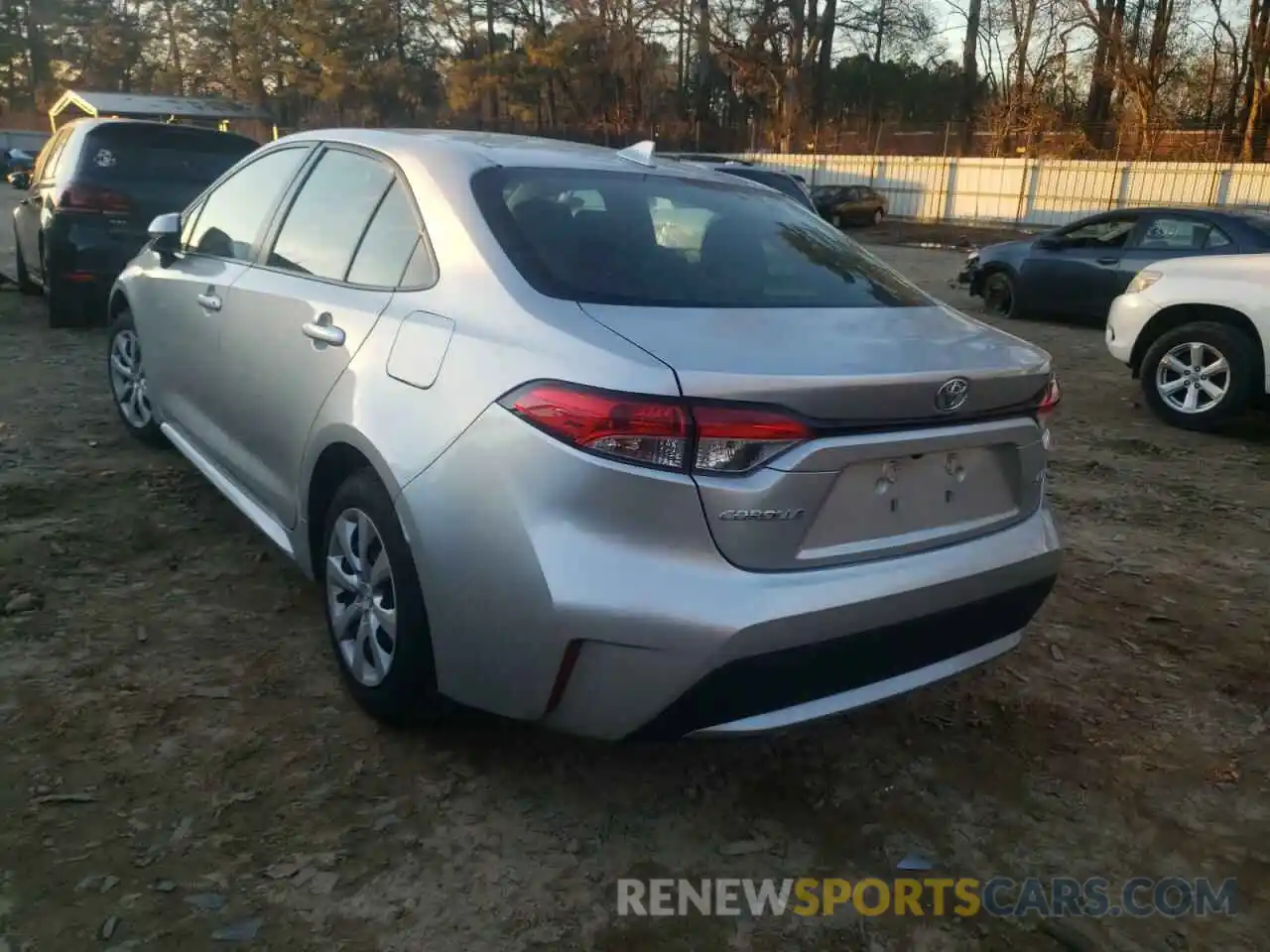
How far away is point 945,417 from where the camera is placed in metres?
2.39

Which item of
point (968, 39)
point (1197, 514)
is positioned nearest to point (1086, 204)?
point (968, 39)

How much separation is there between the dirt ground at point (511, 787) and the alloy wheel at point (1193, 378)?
2.93 m

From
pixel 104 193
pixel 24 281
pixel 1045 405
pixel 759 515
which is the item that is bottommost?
pixel 24 281

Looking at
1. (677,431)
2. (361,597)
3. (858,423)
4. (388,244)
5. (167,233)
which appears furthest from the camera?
(167,233)

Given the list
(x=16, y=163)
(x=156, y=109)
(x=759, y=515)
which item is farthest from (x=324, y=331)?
(x=16, y=163)

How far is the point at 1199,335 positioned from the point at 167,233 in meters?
6.00

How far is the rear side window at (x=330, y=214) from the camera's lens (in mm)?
3098

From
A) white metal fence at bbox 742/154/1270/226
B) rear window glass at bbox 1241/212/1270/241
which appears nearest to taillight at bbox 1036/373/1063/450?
rear window glass at bbox 1241/212/1270/241

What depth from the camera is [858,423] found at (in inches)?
87.8

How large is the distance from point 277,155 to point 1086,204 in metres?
30.2

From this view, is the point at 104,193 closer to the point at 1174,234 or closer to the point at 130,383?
the point at 130,383

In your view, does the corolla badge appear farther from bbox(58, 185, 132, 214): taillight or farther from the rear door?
bbox(58, 185, 132, 214): taillight

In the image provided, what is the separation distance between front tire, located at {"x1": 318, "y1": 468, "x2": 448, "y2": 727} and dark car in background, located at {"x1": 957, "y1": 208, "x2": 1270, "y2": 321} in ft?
30.4

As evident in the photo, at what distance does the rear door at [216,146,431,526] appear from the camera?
289 cm
